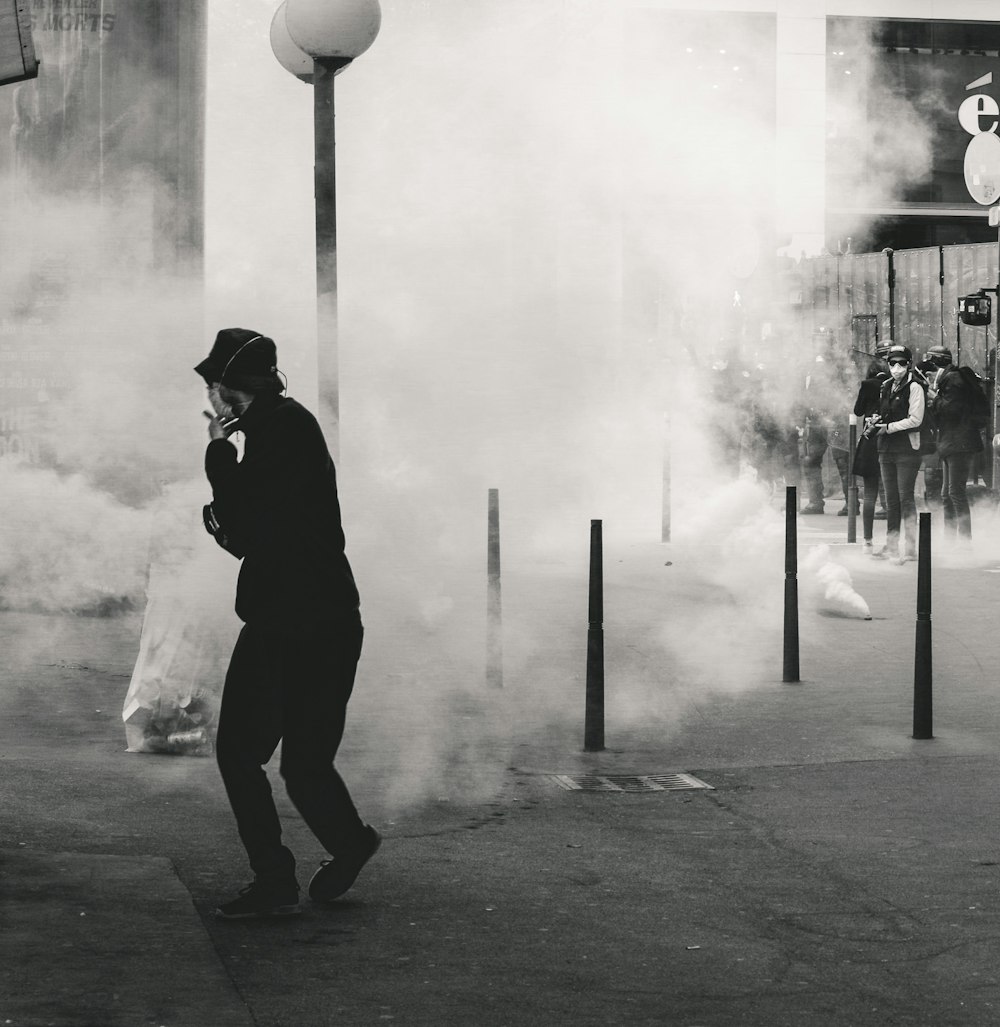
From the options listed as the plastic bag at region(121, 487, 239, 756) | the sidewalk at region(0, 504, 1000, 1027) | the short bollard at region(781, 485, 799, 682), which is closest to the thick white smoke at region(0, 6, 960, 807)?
the short bollard at region(781, 485, 799, 682)

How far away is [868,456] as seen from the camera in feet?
50.9

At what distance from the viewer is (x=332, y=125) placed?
8.02 meters

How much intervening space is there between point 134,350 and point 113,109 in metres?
1.86

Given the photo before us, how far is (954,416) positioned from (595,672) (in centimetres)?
884

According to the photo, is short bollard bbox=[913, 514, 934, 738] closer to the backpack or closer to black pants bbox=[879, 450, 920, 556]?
black pants bbox=[879, 450, 920, 556]

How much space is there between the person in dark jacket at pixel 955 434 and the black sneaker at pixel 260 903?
1159 cm

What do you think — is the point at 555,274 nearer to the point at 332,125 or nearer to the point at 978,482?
the point at 332,125

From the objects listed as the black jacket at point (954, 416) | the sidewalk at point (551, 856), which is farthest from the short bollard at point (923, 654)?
the black jacket at point (954, 416)

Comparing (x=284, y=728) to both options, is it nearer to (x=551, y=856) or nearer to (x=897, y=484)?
(x=551, y=856)

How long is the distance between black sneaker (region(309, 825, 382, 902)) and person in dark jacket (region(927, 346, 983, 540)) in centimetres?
1138

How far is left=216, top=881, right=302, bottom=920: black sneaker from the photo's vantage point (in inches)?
172

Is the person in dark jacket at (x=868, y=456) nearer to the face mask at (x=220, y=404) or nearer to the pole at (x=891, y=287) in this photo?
the pole at (x=891, y=287)

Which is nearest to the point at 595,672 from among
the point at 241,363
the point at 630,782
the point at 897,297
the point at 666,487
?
the point at 630,782

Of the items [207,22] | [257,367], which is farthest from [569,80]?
[257,367]
